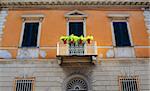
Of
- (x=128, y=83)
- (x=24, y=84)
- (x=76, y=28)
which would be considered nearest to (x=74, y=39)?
(x=76, y=28)

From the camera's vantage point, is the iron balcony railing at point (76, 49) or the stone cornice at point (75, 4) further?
the stone cornice at point (75, 4)

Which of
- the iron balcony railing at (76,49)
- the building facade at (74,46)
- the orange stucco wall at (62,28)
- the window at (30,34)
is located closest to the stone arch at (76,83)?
the building facade at (74,46)

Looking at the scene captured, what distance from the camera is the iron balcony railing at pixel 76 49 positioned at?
13.9 m

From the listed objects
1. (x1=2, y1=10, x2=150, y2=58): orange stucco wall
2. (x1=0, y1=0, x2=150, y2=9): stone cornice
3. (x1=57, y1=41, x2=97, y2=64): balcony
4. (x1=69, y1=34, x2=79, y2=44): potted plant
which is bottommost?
(x1=57, y1=41, x2=97, y2=64): balcony

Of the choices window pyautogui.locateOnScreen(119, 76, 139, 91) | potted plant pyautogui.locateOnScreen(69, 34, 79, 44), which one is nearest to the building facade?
window pyautogui.locateOnScreen(119, 76, 139, 91)

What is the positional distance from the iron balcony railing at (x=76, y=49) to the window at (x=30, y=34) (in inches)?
72.9

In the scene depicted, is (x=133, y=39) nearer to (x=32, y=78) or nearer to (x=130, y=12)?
(x=130, y=12)

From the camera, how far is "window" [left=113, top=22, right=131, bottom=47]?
49.6 feet

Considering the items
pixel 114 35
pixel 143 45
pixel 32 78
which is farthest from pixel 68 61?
pixel 143 45

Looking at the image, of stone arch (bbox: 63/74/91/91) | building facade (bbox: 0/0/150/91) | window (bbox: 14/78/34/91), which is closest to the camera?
window (bbox: 14/78/34/91)

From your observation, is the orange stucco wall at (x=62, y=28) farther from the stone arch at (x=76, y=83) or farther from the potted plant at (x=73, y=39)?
the stone arch at (x=76, y=83)

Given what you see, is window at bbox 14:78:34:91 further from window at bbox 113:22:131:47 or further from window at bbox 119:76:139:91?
window at bbox 113:22:131:47

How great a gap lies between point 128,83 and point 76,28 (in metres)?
4.56

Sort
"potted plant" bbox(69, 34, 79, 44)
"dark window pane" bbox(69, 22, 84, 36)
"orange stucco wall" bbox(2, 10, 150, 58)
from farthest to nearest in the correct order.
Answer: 1. "dark window pane" bbox(69, 22, 84, 36)
2. "orange stucco wall" bbox(2, 10, 150, 58)
3. "potted plant" bbox(69, 34, 79, 44)
